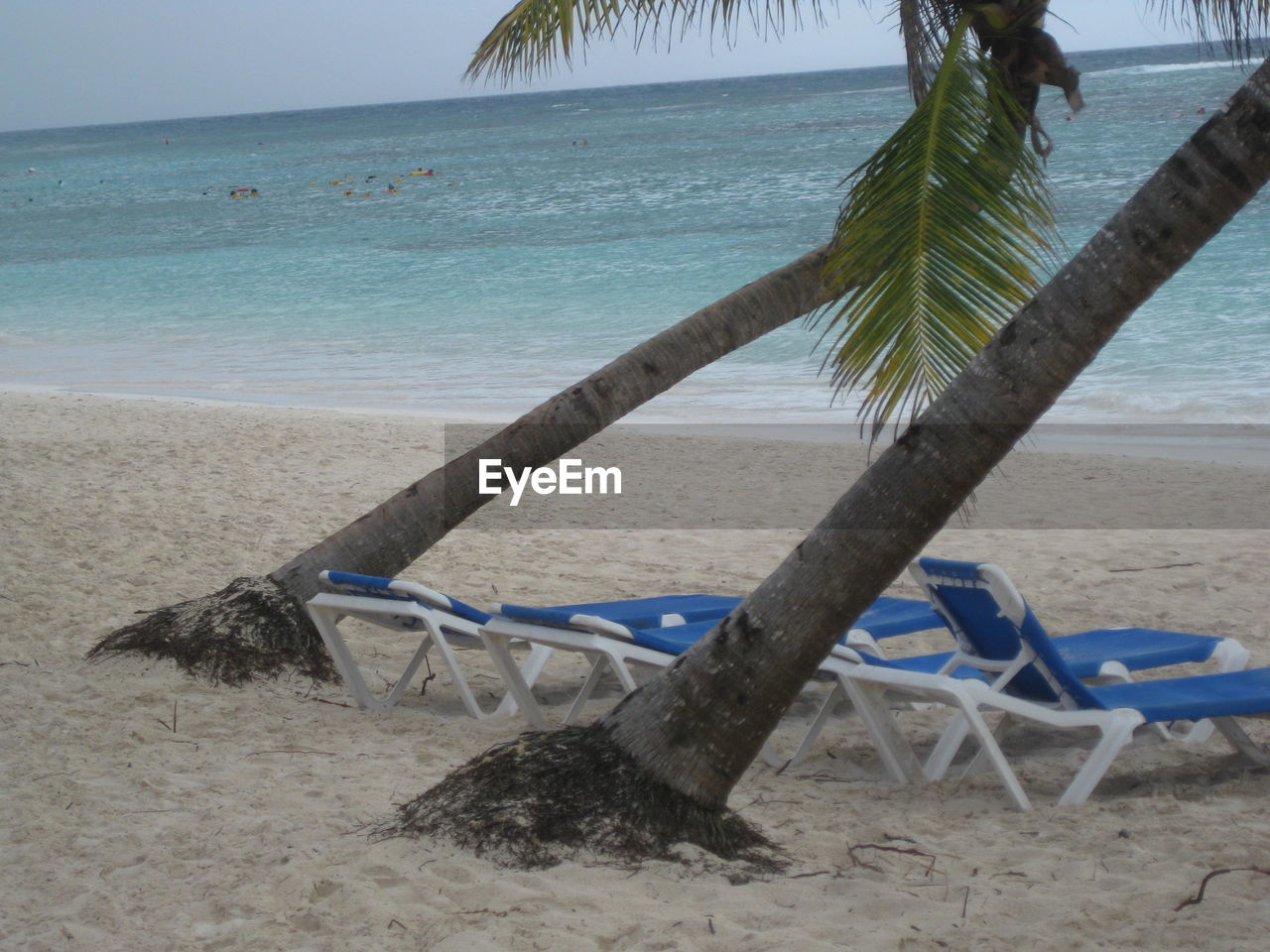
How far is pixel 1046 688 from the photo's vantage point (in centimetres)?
353

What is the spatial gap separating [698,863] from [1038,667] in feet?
3.97

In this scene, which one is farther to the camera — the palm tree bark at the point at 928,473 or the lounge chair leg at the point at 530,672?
the lounge chair leg at the point at 530,672

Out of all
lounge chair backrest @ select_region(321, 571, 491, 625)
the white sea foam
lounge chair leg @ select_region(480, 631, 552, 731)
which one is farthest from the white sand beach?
the white sea foam

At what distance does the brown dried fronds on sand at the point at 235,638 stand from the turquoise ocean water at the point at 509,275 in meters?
3.83

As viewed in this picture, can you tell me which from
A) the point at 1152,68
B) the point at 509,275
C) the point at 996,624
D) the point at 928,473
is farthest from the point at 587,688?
the point at 1152,68

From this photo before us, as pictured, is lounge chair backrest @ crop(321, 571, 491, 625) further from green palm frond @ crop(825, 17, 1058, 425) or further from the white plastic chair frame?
green palm frond @ crop(825, 17, 1058, 425)

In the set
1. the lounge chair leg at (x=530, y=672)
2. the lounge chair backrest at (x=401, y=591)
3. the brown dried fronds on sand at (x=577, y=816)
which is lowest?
the lounge chair leg at (x=530, y=672)

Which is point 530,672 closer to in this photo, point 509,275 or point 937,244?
point 937,244

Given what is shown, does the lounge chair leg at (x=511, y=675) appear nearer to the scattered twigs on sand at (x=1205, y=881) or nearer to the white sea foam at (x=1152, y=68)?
the scattered twigs on sand at (x=1205, y=881)

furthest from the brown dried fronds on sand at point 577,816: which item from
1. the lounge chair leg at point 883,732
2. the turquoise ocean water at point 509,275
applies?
the turquoise ocean water at point 509,275

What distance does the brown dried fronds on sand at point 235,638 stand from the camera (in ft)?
14.5

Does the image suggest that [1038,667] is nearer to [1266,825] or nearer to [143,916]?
[1266,825]

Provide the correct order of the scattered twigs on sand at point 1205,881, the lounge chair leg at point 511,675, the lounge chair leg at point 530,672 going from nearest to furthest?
the scattered twigs on sand at point 1205,881
the lounge chair leg at point 511,675
the lounge chair leg at point 530,672

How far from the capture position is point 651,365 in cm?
475
